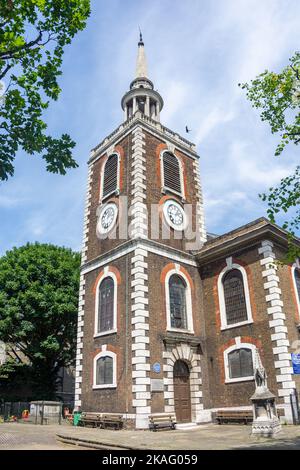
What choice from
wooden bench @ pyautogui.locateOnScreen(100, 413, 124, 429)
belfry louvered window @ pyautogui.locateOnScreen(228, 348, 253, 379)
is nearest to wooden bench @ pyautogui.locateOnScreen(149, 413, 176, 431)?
wooden bench @ pyautogui.locateOnScreen(100, 413, 124, 429)

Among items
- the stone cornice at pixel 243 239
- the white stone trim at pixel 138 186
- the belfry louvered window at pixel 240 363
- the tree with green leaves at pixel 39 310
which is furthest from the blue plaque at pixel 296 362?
the tree with green leaves at pixel 39 310

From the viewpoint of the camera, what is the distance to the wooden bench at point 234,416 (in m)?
18.0

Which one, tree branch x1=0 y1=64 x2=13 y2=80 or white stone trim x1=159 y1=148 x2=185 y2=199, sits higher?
white stone trim x1=159 y1=148 x2=185 y2=199

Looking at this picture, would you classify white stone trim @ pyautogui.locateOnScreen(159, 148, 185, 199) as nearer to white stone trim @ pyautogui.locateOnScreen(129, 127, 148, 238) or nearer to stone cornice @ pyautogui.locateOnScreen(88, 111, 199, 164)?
stone cornice @ pyautogui.locateOnScreen(88, 111, 199, 164)

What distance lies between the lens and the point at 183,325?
21.1 metres

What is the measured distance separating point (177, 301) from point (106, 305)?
3903 millimetres

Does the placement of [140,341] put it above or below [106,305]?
below

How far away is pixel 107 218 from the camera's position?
23.9 m

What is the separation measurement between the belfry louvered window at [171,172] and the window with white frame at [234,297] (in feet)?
21.3

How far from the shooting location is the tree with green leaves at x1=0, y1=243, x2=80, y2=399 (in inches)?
1055

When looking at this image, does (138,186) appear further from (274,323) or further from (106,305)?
(274,323)

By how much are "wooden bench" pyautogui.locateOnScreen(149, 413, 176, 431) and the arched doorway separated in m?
1.13

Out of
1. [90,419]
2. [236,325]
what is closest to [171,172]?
[236,325]
